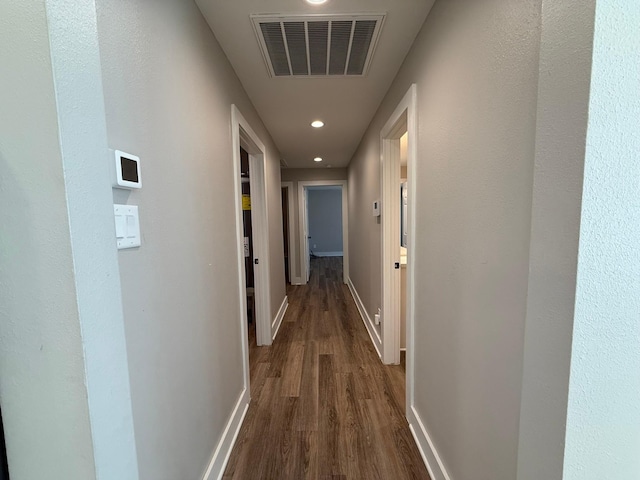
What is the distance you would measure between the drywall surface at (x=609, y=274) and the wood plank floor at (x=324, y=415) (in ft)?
3.63

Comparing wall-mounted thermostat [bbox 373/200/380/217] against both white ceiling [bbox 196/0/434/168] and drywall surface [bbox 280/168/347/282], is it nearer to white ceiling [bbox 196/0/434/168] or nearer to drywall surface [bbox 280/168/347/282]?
white ceiling [bbox 196/0/434/168]

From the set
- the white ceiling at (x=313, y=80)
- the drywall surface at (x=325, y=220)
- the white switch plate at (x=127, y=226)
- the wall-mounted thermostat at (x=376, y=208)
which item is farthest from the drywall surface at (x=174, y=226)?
the drywall surface at (x=325, y=220)

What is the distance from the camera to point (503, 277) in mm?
835

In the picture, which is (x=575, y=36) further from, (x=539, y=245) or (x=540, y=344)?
(x=540, y=344)

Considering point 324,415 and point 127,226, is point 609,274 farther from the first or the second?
point 324,415

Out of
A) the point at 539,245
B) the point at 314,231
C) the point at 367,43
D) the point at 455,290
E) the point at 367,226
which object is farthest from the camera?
the point at 314,231

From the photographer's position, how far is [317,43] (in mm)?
1516

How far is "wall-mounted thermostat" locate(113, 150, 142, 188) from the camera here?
2.35 ft

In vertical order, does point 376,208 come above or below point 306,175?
below

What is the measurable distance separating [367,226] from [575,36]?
8.71 feet

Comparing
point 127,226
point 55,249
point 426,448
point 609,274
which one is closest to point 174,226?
point 127,226

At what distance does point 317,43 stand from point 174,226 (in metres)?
1.31

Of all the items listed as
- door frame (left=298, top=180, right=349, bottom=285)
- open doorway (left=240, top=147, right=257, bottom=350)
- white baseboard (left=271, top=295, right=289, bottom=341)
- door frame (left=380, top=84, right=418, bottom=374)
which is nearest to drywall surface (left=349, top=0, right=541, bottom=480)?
door frame (left=380, top=84, right=418, bottom=374)

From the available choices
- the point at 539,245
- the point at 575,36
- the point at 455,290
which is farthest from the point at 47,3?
the point at 455,290
